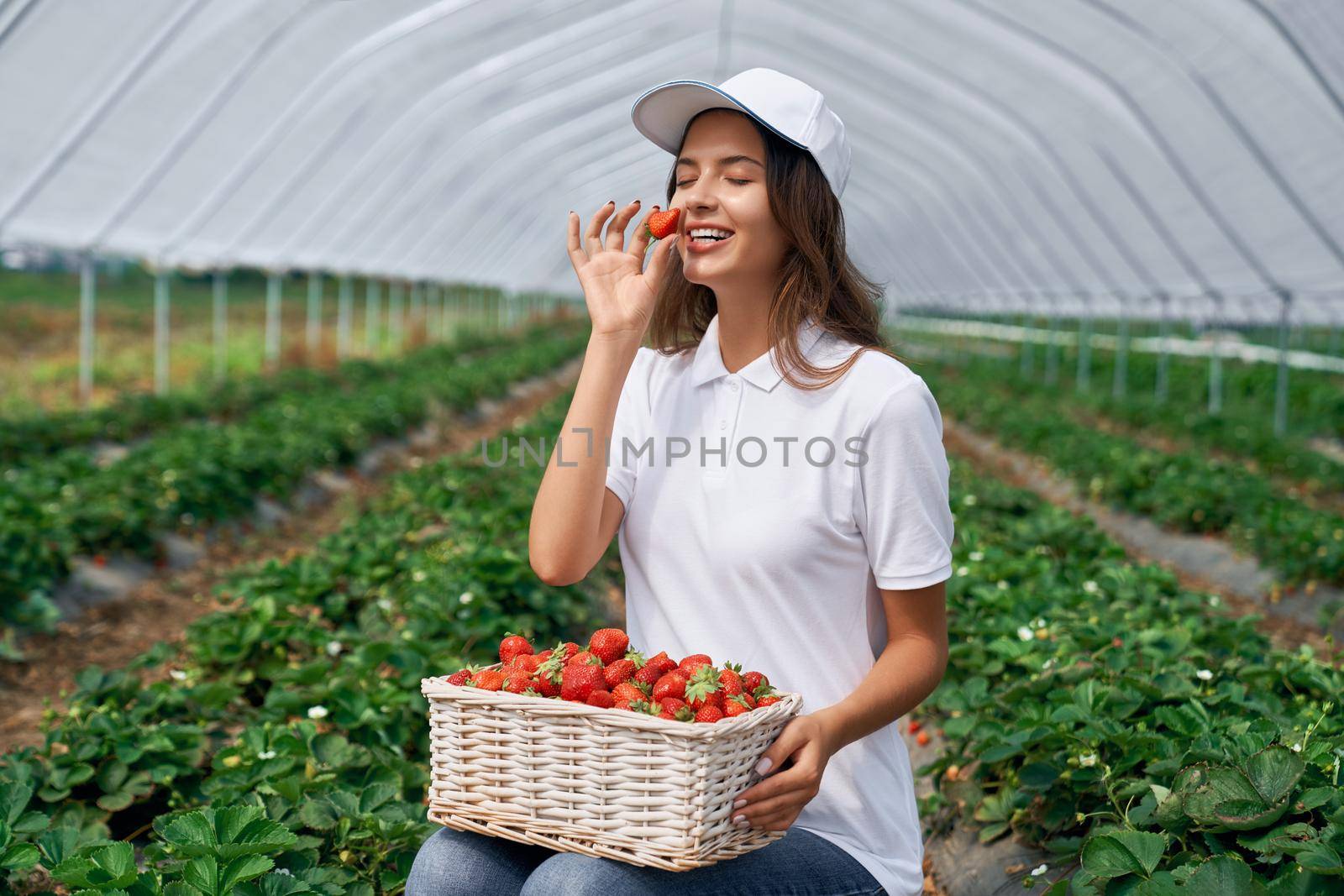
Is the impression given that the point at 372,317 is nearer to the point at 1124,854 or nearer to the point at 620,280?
the point at 620,280

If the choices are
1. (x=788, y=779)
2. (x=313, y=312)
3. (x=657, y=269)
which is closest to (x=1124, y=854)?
(x=788, y=779)

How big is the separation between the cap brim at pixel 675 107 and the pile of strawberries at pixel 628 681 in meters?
0.79

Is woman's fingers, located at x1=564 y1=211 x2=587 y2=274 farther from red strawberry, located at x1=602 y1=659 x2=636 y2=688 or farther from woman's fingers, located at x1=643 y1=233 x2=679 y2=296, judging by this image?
red strawberry, located at x1=602 y1=659 x2=636 y2=688

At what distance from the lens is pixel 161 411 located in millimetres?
9820

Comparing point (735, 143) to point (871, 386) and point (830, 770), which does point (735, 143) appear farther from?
point (830, 770)

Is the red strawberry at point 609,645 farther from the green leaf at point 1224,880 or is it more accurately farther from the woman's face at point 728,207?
the green leaf at point 1224,880

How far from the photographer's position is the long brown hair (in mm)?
1843

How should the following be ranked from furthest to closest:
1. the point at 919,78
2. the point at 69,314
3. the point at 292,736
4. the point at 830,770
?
Answer: the point at 69,314 < the point at 919,78 < the point at 292,736 < the point at 830,770

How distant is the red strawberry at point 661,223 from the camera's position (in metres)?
1.85

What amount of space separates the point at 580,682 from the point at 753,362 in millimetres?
632

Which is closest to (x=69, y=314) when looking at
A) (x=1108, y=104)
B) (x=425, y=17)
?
(x=425, y=17)

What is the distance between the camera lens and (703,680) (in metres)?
1.55

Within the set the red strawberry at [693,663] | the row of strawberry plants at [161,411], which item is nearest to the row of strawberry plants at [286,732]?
the red strawberry at [693,663]

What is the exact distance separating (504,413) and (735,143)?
1250 cm
